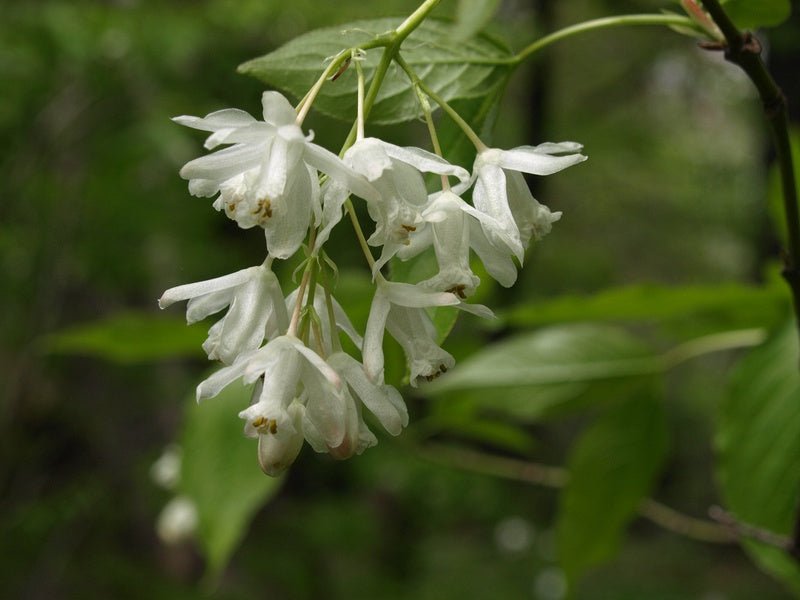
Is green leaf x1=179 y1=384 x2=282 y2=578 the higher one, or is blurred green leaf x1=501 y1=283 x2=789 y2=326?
blurred green leaf x1=501 y1=283 x2=789 y2=326

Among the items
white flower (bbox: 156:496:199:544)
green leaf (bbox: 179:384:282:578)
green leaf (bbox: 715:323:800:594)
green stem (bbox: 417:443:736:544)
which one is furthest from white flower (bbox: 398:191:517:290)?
white flower (bbox: 156:496:199:544)

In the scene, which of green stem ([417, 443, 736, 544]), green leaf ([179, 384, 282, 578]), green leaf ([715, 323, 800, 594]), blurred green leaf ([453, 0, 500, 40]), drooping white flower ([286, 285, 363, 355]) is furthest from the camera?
green stem ([417, 443, 736, 544])

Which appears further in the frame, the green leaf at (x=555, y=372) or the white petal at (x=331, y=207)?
the green leaf at (x=555, y=372)

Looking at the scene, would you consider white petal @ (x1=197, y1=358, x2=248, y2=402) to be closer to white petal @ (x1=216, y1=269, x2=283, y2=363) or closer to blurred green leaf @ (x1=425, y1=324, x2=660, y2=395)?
white petal @ (x1=216, y1=269, x2=283, y2=363)

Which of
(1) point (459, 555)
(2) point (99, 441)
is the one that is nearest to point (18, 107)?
(2) point (99, 441)

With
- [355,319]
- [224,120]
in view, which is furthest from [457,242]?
[355,319]

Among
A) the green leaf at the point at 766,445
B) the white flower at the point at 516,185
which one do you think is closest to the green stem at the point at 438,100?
the white flower at the point at 516,185

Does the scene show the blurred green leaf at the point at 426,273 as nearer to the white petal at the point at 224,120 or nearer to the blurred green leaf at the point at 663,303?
the white petal at the point at 224,120
